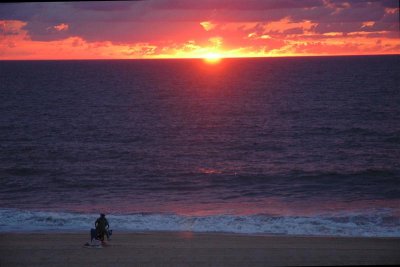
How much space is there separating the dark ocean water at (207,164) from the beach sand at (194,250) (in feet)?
4.53

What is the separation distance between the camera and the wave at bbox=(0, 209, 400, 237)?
1329 cm

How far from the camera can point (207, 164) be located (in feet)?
78.3

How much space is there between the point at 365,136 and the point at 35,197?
20.2 metres

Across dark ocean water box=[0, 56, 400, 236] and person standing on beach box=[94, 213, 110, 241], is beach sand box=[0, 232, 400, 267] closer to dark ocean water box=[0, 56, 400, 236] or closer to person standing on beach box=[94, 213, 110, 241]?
person standing on beach box=[94, 213, 110, 241]

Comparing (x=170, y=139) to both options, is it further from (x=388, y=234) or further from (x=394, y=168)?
(x=388, y=234)

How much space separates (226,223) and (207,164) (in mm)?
10006

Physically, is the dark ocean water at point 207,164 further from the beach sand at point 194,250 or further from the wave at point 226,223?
the beach sand at point 194,250

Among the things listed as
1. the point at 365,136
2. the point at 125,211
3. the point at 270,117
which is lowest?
the point at 125,211

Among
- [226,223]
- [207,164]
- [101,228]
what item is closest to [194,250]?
[101,228]

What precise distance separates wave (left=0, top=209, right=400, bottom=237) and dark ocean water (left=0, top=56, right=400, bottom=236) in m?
0.03

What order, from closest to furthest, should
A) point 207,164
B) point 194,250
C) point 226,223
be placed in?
point 194,250, point 226,223, point 207,164

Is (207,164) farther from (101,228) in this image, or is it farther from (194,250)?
(101,228)

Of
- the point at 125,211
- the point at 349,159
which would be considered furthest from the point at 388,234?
the point at 349,159

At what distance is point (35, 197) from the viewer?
704 inches
